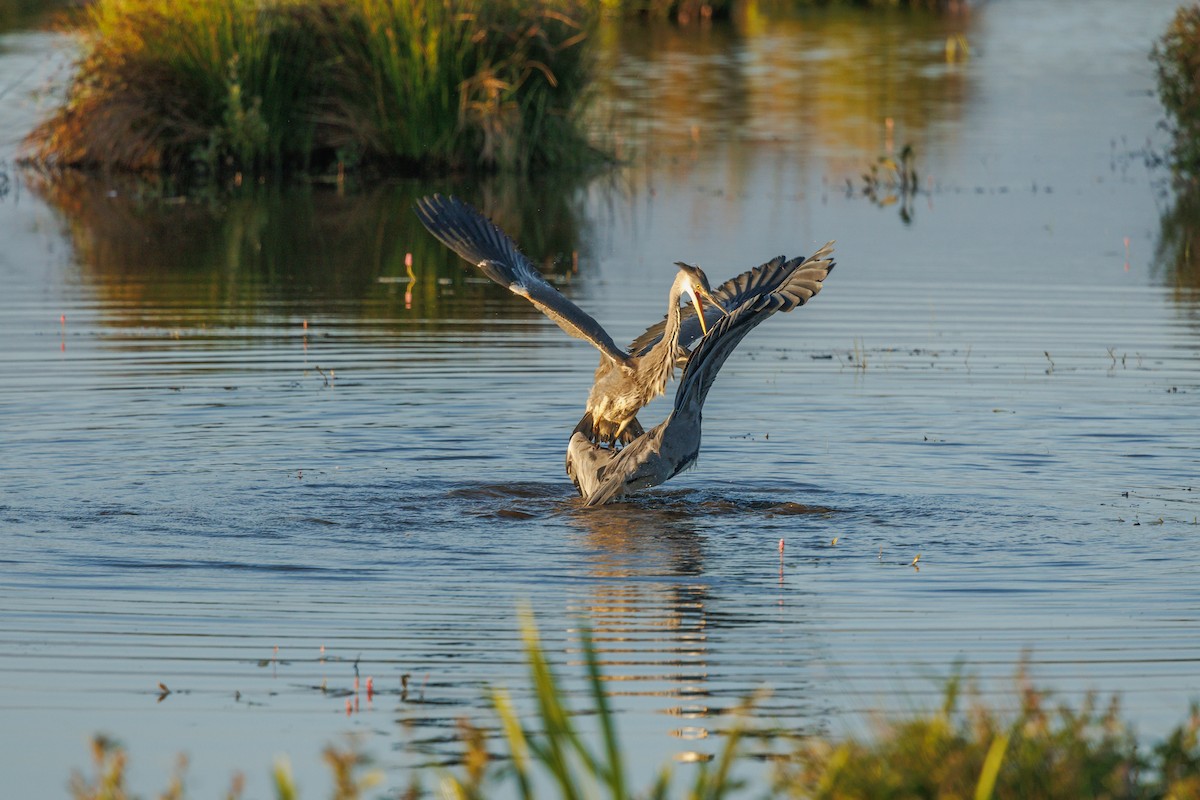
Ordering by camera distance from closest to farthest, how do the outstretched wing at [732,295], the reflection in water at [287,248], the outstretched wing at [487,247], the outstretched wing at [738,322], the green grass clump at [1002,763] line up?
the green grass clump at [1002,763] < the outstretched wing at [738,322] < the outstretched wing at [732,295] < the outstretched wing at [487,247] < the reflection in water at [287,248]

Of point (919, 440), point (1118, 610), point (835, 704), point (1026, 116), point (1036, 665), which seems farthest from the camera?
point (1026, 116)

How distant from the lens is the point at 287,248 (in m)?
18.4

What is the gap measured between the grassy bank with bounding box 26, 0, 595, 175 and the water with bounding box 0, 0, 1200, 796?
0.90 metres

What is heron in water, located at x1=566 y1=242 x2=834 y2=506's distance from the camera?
859 centimetres

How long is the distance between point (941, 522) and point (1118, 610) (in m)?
1.68

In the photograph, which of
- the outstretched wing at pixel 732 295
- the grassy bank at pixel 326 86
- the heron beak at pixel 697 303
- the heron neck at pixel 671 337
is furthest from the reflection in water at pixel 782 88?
the heron beak at pixel 697 303

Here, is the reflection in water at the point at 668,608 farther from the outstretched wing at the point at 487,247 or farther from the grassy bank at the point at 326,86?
the grassy bank at the point at 326,86

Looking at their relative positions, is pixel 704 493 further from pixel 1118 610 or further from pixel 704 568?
pixel 1118 610

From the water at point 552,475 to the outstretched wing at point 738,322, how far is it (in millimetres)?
742

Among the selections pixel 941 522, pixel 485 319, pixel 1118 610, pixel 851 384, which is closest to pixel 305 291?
pixel 485 319

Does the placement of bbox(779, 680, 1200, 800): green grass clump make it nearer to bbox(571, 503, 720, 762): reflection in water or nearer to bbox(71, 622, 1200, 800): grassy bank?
bbox(71, 622, 1200, 800): grassy bank

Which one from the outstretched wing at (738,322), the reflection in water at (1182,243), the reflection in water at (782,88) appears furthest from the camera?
the reflection in water at (782,88)

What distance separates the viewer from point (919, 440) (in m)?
11.0

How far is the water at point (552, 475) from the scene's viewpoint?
6438mm
